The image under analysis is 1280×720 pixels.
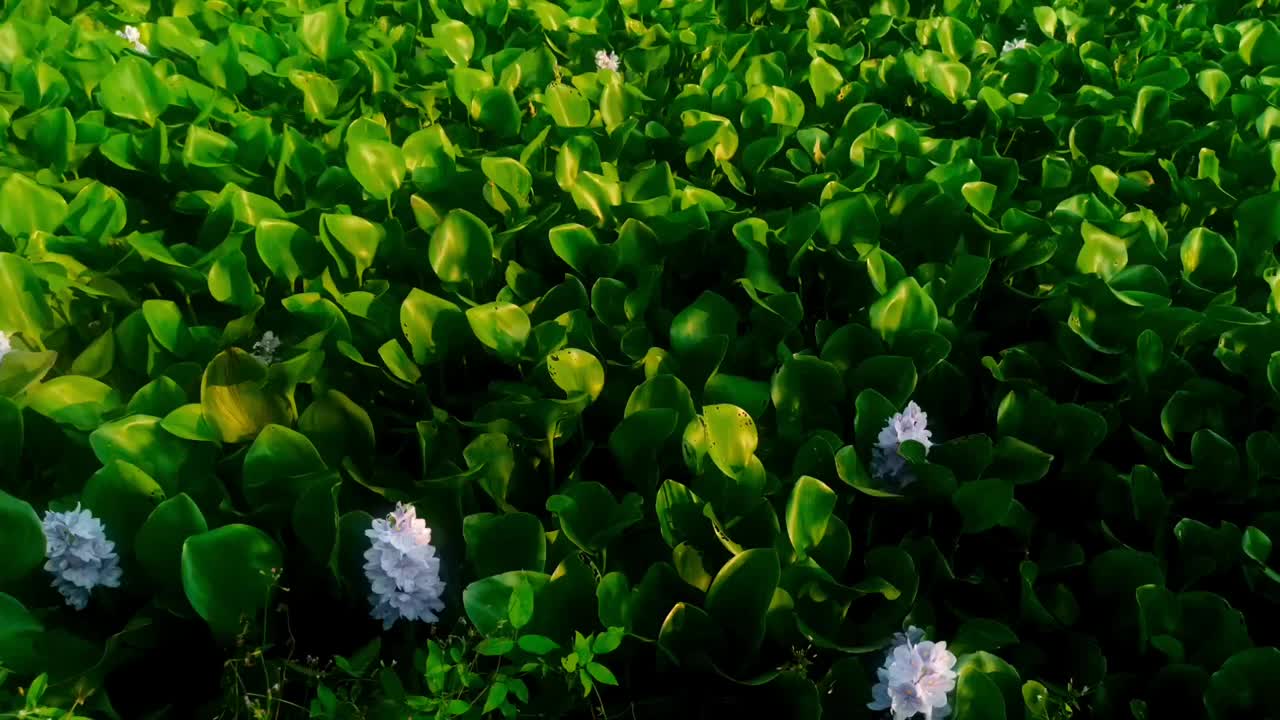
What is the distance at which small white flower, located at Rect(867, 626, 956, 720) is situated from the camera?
161cm

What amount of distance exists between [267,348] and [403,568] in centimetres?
76

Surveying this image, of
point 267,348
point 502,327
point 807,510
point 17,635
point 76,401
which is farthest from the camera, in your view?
point 267,348

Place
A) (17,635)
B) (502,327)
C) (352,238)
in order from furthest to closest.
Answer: (352,238)
(502,327)
(17,635)

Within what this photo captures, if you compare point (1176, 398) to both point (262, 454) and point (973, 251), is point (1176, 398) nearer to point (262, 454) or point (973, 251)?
point (973, 251)

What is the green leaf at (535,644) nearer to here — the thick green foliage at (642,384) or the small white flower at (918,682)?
the thick green foliage at (642,384)

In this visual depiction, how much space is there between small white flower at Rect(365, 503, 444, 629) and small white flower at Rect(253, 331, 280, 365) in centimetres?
67

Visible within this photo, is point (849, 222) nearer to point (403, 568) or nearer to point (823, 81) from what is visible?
point (823, 81)

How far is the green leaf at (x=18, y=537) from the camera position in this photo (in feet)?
5.61

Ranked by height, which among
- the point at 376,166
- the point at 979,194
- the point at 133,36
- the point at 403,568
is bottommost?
the point at 133,36

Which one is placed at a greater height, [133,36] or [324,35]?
[324,35]

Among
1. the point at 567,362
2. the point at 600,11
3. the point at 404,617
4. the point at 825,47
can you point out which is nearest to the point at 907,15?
the point at 825,47

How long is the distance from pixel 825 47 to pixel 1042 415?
1769mm

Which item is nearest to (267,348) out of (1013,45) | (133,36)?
(133,36)

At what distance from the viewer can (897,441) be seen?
1.94m
